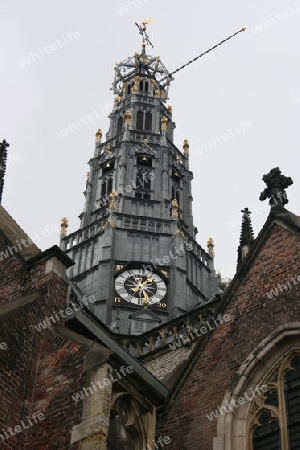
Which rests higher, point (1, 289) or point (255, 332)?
point (1, 289)

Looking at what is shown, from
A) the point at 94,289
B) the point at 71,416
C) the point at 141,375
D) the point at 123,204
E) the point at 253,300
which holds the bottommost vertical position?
the point at 71,416

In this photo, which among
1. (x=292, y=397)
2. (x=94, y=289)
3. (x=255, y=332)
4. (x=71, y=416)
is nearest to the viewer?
(x=71, y=416)

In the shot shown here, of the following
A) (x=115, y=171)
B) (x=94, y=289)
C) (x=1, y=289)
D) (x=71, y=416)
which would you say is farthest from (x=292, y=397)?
(x=115, y=171)

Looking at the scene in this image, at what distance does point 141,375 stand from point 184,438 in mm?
1115

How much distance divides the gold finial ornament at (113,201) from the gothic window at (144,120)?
24.1 ft

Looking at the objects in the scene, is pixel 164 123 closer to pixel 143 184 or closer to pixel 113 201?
pixel 143 184

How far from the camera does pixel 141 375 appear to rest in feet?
42.2

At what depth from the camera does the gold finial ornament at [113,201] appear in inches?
1528

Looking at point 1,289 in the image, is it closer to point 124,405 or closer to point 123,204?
point 124,405
